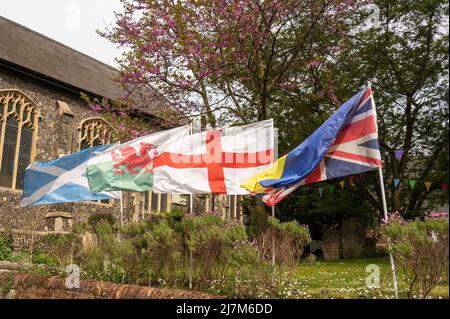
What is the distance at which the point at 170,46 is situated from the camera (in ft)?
42.1

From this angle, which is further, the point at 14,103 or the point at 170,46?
the point at 14,103

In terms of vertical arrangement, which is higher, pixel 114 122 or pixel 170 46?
pixel 170 46

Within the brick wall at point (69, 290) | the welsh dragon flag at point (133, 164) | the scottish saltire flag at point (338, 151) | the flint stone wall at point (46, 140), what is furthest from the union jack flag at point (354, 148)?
the flint stone wall at point (46, 140)

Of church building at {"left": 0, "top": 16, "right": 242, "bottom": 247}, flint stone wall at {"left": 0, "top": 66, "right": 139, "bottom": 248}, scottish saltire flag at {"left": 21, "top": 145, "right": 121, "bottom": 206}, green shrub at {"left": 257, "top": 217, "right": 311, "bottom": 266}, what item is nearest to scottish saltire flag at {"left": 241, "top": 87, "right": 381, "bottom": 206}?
green shrub at {"left": 257, "top": 217, "right": 311, "bottom": 266}

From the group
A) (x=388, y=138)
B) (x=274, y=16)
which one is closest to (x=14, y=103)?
(x=274, y=16)

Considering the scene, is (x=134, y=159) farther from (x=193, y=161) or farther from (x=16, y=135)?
(x=16, y=135)

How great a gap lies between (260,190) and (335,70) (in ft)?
35.8

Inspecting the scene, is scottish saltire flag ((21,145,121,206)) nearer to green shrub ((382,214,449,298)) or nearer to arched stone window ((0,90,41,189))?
arched stone window ((0,90,41,189))

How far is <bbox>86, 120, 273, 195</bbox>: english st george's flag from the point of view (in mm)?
8477

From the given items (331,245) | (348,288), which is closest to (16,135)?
(331,245)

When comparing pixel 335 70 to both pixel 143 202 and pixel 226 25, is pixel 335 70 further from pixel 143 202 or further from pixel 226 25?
pixel 143 202

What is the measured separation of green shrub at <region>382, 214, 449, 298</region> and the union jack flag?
3.79 ft

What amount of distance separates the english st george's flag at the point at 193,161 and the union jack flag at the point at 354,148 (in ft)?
4.29
